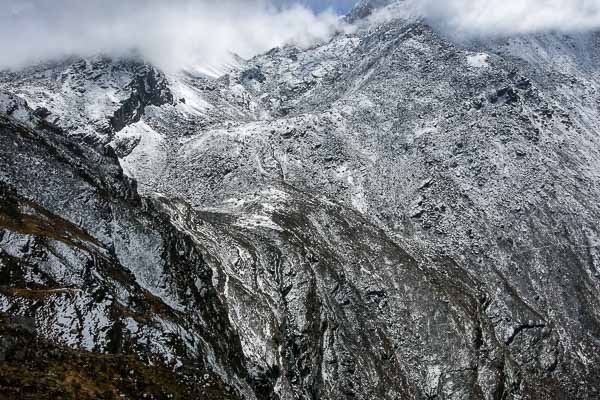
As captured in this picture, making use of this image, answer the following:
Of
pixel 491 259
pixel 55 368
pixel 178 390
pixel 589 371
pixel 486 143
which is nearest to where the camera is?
pixel 55 368

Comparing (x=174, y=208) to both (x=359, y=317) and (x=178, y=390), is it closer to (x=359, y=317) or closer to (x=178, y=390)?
(x=359, y=317)

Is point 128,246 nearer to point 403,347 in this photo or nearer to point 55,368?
point 55,368

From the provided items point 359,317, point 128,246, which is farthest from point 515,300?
point 128,246

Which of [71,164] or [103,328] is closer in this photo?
[103,328]

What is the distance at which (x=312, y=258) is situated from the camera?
12175 cm

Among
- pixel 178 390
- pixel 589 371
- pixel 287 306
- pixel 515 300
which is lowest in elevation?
pixel 178 390

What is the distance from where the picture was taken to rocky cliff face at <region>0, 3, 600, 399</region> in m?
44.7

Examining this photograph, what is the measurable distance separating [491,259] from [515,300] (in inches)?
660

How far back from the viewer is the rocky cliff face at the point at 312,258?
4466cm

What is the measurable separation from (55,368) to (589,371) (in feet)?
489

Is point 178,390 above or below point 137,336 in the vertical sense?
below

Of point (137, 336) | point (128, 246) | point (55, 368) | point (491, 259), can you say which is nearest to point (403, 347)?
point (491, 259)

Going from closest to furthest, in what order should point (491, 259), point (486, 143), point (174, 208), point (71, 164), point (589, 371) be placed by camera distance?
point (71, 164)
point (174, 208)
point (589, 371)
point (491, 259)
point (486, 143)

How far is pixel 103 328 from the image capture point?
125 ft
